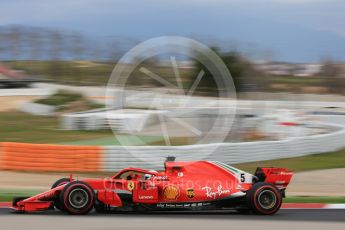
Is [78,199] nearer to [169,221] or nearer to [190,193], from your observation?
[169,221]

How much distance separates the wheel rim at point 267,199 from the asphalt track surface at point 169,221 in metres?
0.19

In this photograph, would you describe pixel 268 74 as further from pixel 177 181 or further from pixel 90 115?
pixel 177 181

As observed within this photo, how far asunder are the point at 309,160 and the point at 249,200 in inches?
457

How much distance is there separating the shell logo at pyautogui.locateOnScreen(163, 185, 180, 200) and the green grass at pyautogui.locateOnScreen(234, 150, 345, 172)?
858 cm

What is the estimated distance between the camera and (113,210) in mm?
9477

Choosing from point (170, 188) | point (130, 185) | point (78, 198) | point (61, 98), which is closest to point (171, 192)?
point (170, 188)

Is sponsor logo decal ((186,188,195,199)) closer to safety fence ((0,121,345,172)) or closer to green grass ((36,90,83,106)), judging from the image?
safety fence ((0,121,345,172))

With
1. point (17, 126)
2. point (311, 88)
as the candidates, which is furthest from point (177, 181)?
point (311, 88)

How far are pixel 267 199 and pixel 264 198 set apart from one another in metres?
0.06

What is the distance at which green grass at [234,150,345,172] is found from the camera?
60.8 ft

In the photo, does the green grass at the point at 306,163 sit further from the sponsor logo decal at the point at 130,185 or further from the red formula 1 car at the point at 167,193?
the sponsor logo decal at the point at 130,185

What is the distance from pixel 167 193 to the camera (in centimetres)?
937

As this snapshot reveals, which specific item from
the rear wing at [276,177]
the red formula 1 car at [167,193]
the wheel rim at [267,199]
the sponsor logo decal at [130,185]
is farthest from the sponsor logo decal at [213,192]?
the sponsor logo decal at [130,185]

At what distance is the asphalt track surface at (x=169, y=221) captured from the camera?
8.12 meters
